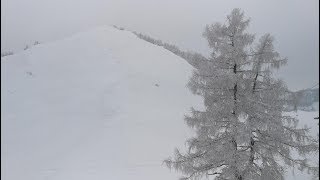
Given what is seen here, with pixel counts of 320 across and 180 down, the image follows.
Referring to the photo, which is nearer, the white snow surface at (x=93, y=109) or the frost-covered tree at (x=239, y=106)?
the frost-covered tree at (x=239, y=106)

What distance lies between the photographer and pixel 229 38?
14688mm

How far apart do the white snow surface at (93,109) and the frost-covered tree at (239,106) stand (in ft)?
29.3

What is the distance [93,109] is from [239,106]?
58.8 ft

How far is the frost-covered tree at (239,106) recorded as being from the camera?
14.2 m

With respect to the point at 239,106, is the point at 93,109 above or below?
below

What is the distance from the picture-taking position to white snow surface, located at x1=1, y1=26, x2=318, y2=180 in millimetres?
24578

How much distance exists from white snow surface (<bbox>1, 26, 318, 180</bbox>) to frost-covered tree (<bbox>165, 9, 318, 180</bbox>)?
892 centimetres

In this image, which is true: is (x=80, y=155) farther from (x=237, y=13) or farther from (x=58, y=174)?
(x=237, y=13)

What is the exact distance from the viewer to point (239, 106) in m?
14.4

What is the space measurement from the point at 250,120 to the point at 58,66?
2524 cm

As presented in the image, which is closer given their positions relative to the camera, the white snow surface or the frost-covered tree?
the frost-covered tree

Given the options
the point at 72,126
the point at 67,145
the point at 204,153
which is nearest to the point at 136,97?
the point at 72,126

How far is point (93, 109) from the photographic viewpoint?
30.9 metres

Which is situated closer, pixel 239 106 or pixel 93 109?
pixel 239 106
